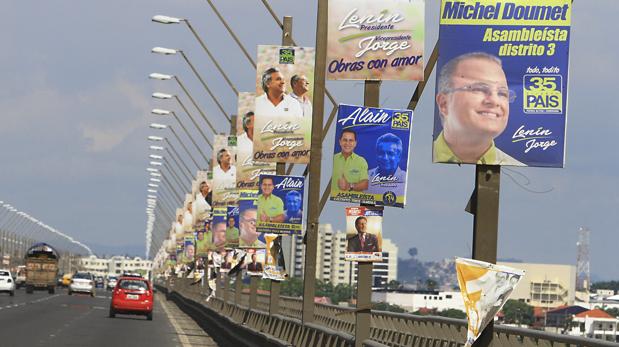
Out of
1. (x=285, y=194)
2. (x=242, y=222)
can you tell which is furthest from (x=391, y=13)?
(x=242, y=222)

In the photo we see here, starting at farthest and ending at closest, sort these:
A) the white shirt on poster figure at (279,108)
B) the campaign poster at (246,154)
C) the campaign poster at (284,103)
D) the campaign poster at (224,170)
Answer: the campaign poster at (224,170)
the campaign poster at (246,154)
the white shirt on poster figure at (279,108)
the campaign poster at (284,103)

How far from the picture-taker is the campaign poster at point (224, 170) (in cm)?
5462

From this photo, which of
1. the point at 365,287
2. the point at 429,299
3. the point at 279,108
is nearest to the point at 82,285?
the point at 429,299

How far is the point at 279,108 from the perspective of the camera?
36250mm

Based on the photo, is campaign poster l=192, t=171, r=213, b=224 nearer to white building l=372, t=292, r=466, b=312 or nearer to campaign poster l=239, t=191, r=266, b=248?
campaign poster l=239, t=191, r=266, b=248

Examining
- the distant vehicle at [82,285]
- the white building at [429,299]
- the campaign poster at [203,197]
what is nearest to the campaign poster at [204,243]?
the campaign poster at [203,197]

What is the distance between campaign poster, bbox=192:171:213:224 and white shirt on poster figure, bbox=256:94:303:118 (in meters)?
31.7

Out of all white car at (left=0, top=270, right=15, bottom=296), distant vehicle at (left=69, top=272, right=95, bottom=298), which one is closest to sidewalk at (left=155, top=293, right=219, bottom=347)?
white car at (left=0, top=270, right=15, bottom=296)

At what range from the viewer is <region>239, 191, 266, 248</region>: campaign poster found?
42.9m

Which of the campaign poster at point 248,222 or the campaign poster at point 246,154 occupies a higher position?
the campaign poster at point 246,154

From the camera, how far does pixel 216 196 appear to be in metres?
55.9

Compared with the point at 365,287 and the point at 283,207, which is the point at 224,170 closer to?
the point at 283,207

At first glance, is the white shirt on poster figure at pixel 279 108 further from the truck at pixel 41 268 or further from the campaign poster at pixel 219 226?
the truck at pixel 41 268

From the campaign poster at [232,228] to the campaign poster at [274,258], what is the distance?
950cm
